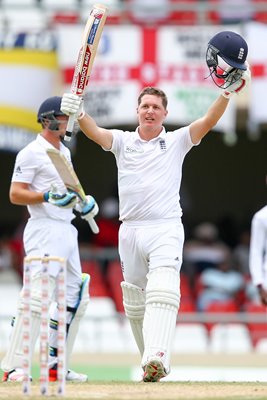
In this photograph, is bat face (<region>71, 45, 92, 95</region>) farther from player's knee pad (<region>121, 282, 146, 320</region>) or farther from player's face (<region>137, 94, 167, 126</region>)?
player's knee pad (<region>121, 282, 146, 320</region>)

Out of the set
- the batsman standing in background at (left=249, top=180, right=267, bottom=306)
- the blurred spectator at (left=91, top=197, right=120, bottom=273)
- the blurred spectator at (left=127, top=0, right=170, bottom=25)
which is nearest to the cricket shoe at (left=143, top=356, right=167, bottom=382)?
the batsman standing in background at (left=249, top=180, right=267, bottom=306)

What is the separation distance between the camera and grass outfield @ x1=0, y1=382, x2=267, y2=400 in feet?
22.5

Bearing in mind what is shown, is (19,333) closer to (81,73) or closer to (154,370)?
(154,370)

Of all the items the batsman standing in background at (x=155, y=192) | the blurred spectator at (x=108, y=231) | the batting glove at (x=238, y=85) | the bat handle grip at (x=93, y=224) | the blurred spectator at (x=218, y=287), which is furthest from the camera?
the blurred spectator at (x=108, y=231)

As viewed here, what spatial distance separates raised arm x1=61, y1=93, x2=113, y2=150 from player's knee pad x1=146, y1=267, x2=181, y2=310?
0.95 metres

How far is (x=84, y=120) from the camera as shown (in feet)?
26.7

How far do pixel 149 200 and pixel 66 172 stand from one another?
2.27 feet

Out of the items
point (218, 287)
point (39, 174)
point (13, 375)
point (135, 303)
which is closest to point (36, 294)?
point (13, 375)

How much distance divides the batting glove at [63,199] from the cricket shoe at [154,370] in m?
1.15

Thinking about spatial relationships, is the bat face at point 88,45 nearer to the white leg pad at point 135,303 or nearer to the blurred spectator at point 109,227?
the white leg pad at point 135,303

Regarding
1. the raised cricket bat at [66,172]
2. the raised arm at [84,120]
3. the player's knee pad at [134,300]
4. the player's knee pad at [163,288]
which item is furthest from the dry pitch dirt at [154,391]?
the raised arm at [84,120]

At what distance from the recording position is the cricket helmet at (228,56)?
26.2 ft

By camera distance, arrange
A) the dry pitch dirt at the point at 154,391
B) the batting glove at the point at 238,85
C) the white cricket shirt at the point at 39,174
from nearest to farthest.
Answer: the dry pitch dirt at the point at 154,391, the batting glove at the point at 238,85, the white cricket shirt at the point at 39,174

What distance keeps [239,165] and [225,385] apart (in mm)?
13792
